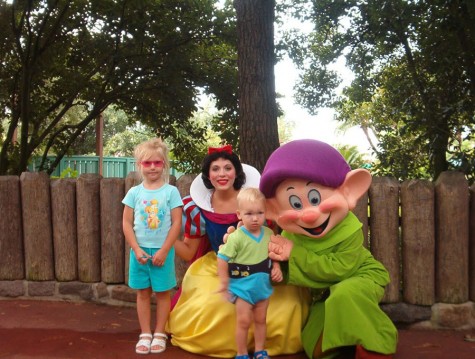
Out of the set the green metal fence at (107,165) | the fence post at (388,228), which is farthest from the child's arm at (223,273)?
the green metal fence at (107,165)

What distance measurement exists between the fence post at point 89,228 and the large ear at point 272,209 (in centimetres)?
193

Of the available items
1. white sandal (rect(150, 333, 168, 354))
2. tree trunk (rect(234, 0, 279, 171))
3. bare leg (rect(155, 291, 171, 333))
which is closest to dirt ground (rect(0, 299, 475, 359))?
white sandal (rect(150, 333, 168, 354))

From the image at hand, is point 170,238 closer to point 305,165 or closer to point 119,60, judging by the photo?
point 305,165

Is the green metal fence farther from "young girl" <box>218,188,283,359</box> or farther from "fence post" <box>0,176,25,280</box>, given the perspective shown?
"young girl" <box>218,188,283,359</box>

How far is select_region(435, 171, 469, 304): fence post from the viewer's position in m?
4.38

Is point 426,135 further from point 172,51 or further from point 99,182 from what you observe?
point 172,51

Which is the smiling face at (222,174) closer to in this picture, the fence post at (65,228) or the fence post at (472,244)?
the fence post at (65,228)

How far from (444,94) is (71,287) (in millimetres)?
4064

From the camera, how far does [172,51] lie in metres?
8.59

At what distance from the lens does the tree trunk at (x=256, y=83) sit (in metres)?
5.19

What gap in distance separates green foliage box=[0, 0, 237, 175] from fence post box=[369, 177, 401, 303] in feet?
14.2

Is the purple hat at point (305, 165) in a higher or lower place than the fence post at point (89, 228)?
higher

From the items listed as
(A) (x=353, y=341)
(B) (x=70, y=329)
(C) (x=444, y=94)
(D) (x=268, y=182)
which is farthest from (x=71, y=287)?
(C) (x=444, y=94)

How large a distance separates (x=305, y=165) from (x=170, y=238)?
992mm
